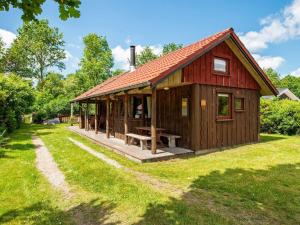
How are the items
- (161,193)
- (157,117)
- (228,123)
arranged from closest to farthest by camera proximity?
(161,193)
(228,123)
(157,117)

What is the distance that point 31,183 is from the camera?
5684 millimetres

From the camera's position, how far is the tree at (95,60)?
121 feet

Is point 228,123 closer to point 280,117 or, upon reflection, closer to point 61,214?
point 280,117

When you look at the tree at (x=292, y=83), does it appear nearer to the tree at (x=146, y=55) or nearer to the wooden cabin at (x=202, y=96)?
the tree at (x=146, y=55)

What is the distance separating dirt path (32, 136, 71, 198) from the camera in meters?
5.44

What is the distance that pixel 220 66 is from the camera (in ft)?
32.9

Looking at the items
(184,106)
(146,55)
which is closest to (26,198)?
(184,106)

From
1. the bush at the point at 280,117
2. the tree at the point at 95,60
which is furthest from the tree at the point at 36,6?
the tree at the point at 95,60

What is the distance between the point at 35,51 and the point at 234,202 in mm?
41910

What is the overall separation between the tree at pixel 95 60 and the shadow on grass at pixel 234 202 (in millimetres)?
33198

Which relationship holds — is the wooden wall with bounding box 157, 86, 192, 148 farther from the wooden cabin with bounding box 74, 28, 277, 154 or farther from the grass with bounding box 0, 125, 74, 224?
the grass with bounding box 0, 125, 74, 224

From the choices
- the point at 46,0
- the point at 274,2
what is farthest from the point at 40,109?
the point at 46,0

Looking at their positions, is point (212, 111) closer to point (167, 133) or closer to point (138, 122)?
point (167, 133)

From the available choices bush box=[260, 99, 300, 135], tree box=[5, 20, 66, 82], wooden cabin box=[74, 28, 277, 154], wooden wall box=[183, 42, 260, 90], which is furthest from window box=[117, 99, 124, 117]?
tree box=[5, 20, 66, 82]
